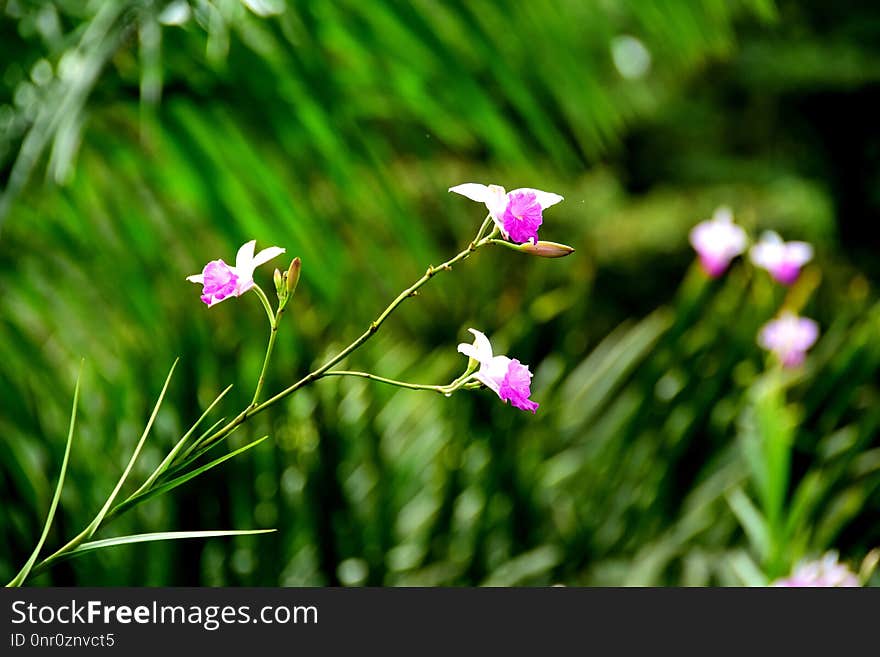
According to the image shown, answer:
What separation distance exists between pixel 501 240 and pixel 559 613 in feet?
0.39

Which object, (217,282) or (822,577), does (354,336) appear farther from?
(217,282)

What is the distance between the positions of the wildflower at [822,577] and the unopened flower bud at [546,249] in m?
0.45

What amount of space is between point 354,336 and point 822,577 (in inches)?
17.8

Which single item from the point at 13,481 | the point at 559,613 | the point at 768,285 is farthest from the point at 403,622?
the point at 768,285

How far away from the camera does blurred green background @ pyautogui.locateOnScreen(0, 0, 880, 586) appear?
0.58m

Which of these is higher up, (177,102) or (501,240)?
(177,102)

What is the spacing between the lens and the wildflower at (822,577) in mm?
576

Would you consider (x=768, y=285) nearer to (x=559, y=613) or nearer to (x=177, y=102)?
(x=177, y=102)

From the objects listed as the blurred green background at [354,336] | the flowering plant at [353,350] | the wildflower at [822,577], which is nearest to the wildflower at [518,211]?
the flowering plant at [353,350]

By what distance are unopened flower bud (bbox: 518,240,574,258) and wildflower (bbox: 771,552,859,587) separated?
449mm

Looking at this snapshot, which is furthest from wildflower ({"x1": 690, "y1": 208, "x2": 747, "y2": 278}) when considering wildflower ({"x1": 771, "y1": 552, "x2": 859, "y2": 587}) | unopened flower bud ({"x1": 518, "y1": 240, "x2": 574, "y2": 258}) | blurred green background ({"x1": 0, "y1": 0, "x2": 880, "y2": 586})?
unopened flower bud ({"x1": 518, "y1": 240, "x2": 574, "y2": 258})

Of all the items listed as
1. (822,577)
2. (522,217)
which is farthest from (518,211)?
(822,577)

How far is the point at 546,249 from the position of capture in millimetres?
204

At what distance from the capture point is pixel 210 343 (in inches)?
30.5
